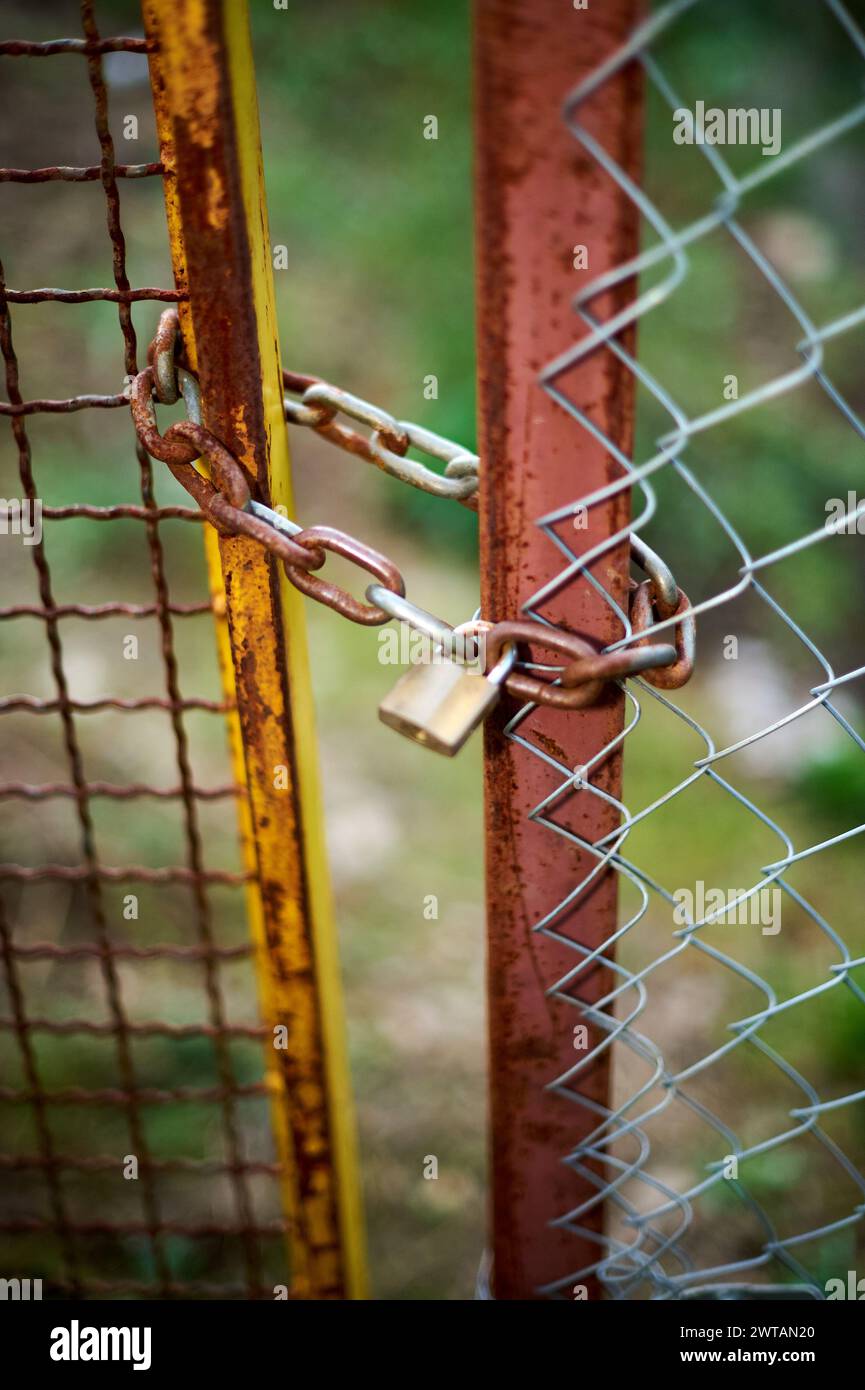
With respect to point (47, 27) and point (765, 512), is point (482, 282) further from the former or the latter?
point (47, 27)

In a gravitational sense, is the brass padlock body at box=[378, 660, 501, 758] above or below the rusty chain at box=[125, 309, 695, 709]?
below

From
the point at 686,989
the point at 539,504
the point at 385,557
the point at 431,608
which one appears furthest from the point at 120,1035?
the point at 431,608

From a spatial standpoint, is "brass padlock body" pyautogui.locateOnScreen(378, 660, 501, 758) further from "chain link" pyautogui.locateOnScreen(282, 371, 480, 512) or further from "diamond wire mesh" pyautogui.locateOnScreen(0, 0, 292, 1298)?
"diamond wire mesh" pyautogui.locateOnScreen(0, 0, 292, 1298)

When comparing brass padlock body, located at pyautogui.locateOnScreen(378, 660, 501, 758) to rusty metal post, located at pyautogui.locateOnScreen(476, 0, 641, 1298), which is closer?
rusty metal post, located at pyautogui.locateOnScreen(476, 0, 641, 1298)

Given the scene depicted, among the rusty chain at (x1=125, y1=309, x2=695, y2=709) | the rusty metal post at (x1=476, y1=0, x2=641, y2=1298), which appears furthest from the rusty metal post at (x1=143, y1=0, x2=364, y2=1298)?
the rusty metal post at (x1=476, y1=0, x2=641, y2=1298)

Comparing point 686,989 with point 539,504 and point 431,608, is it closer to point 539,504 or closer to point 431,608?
point 431,608

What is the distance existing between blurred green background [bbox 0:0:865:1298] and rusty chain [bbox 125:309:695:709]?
27cm

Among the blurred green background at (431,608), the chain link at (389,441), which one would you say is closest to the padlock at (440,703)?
the chain link at (389,441)

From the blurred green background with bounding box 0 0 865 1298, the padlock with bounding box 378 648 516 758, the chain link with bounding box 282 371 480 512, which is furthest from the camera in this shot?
the blurred green background with bounding box 0 0 865 1298

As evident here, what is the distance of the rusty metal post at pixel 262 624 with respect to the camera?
93 cm

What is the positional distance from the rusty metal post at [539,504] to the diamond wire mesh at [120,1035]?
390mm

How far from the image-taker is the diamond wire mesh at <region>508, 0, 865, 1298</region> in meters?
0.80

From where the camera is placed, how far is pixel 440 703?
911 millimetres

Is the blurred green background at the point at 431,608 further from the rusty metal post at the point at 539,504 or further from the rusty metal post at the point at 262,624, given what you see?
the rusty metal post at the point at 262,624
